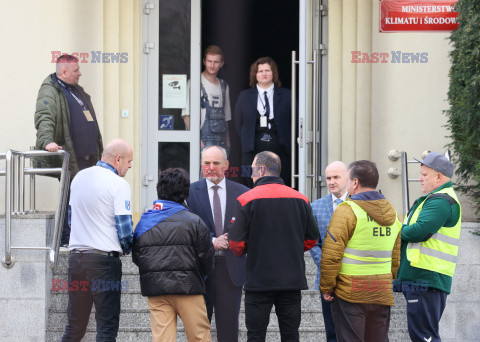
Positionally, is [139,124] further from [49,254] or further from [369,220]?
[369,220]

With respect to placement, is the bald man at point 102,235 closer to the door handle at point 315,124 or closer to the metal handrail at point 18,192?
the metal handrail at point 18,192

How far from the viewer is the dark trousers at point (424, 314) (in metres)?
5.93

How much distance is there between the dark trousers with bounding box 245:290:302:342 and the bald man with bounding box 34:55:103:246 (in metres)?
2.50

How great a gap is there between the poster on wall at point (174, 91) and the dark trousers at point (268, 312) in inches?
175

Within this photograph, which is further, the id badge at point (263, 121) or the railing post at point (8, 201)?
the id badge at point (263, 121)

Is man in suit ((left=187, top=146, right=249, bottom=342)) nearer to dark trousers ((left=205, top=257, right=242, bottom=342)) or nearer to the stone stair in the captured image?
dark trousers ((left=205, top=257, right=242, bottom=342))

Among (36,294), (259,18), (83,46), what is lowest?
(36,294)

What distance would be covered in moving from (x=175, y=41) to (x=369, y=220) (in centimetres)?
497

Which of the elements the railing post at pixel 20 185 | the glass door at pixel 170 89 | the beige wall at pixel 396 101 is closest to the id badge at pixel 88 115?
the railing post at pixel 20 185

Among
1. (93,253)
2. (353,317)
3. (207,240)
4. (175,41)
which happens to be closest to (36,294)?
(93,253)

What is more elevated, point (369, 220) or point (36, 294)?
point (369, 220)

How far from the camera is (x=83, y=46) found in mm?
8953

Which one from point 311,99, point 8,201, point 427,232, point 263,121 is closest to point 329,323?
point 427,232
